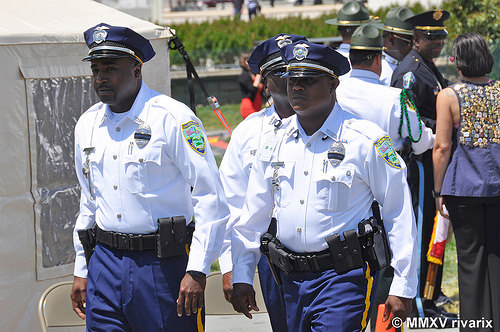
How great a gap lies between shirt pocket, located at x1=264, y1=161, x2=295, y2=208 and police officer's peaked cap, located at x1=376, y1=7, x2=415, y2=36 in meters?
3.40

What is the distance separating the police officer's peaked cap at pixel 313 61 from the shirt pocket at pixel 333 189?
483 mm

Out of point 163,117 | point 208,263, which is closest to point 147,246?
point 208,263

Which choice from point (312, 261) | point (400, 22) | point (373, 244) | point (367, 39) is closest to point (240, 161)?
point (312, 261)

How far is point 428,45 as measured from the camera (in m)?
6.54

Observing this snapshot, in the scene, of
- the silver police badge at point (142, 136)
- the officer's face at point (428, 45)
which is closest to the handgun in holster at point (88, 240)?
the silver police badge at point (142, 136)

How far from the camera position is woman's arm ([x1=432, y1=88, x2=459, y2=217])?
5312 mm

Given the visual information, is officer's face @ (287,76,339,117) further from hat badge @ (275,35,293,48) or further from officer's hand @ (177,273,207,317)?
officer's hand @ (177,273,207,317)

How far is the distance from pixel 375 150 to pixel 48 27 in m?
2.75

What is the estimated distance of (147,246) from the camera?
13.1ft

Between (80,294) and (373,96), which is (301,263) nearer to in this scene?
(80,294)

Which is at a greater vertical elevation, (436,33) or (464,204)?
(436,33)

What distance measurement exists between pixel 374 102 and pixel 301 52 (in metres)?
1.88

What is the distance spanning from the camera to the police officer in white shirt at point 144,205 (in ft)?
12.9

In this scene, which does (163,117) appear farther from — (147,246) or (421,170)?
(421,170)
